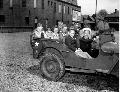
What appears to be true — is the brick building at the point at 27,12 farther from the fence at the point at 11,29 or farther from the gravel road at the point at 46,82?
the gravel road at the point at 46,82

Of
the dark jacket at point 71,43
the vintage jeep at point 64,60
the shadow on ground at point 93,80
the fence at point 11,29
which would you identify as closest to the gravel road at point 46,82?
the shadow on ground at point 93,80

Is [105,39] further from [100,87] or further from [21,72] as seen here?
[21,72]

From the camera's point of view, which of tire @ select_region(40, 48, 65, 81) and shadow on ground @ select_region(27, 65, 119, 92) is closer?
shadow on ground @ select_region(27, 65, 119, 92)

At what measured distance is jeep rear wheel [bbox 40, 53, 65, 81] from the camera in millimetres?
6496

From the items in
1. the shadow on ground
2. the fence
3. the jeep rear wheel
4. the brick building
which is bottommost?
the shadow on ground

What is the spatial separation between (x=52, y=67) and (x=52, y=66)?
27mm

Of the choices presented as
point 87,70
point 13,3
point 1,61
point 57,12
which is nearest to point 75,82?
point 87,70

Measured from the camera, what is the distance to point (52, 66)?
670 centimetres

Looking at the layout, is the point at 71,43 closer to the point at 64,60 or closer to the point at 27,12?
the point at 64,60

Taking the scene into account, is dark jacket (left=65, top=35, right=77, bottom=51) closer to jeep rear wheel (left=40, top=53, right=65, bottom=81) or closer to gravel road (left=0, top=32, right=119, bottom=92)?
jeep rear wheel (left=40, top=53, right=65, bottom=81)

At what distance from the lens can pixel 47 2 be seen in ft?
141

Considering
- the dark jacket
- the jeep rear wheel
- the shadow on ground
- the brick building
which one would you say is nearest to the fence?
the brick building

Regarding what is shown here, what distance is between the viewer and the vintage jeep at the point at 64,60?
5.68m

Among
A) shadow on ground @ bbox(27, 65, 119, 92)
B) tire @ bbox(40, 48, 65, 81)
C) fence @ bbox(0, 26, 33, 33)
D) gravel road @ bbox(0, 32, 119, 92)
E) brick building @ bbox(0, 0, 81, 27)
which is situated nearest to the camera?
gravel road @ bbox(0, 32, 119, 92)
